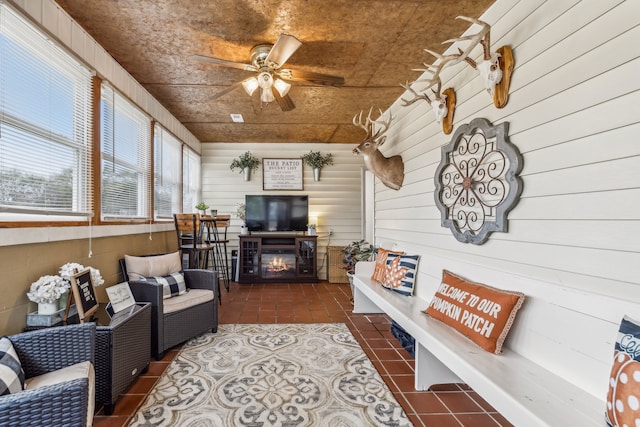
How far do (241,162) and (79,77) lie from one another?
345 cm

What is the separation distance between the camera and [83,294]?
202cm

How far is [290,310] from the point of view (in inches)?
157

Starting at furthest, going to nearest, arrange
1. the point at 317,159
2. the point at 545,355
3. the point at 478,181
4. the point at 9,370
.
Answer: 1. the point at 317,159
2. the point at 478,181
3. the point at 545,355
4. the point at 9,370

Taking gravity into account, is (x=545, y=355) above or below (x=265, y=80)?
below

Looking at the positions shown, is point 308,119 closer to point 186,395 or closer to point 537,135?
point 537,135

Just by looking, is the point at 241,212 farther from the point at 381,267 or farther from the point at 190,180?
the point at 381,267

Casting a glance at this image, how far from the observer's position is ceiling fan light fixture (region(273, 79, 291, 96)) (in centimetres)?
292

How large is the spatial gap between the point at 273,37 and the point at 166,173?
272 cm

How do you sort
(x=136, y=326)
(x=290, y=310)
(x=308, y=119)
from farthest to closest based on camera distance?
(x=308, y=119) → (x=290, y=310) → (x=136, y=326)

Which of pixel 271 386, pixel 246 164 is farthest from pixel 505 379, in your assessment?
pixel 246 164

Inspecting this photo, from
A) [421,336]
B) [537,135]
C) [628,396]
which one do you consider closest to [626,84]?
[537,135]

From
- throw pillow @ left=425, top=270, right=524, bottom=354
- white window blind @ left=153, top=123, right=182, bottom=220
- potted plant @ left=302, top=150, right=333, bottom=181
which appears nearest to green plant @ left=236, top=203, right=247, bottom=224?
white window blind @ left=153, top=123, right=182, bottom=220

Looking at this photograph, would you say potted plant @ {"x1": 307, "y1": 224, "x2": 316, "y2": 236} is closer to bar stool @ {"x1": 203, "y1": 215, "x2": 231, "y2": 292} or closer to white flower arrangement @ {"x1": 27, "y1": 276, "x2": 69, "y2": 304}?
bar stool @ {"x1": 203, "y1": 215, "x2": 231, "y2": 292}

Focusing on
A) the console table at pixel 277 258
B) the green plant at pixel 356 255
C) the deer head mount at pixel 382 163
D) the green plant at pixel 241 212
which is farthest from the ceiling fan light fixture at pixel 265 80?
the green plant at pixel 241 212
